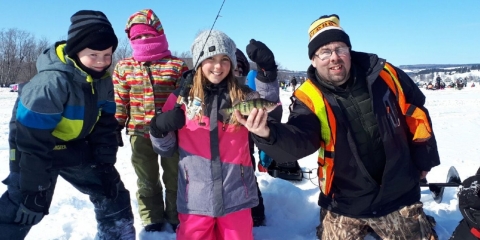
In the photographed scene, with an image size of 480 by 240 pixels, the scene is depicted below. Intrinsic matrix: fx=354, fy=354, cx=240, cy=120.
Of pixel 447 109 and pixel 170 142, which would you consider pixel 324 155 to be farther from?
pixel 447 109

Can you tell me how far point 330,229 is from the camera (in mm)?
3174

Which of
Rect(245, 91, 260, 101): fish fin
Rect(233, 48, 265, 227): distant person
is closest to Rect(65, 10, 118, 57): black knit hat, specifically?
Rect(245, 91, 260, 101): fish fin

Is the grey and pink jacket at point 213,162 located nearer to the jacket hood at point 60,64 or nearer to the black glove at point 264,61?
the black glove at point 264,61

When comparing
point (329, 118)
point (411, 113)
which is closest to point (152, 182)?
point (329, 118)

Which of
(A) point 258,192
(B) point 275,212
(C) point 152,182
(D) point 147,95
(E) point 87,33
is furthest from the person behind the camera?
(B) point 275,212

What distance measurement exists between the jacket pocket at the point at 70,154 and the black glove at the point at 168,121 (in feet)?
2.74

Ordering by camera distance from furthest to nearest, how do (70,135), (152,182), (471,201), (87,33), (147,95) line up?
(152,182), (147,95), (70,135), (87,33), (471,201)

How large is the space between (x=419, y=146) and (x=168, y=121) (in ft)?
7.03

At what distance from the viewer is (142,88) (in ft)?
12.2

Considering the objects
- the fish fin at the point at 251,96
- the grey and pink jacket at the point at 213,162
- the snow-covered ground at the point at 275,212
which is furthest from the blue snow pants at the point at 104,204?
the fish fin at the point at 251,96

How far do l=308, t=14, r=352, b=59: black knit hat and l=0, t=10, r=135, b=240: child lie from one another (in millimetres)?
1720

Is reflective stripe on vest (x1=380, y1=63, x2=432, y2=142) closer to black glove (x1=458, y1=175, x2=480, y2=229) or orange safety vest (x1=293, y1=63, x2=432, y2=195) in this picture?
orange safety vest (x1=293, y1=63, x2=432, y2=195)

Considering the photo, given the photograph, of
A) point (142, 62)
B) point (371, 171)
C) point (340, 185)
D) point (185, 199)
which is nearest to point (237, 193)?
point (185, 199)

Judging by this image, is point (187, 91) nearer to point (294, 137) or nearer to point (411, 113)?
point (294, 137)
